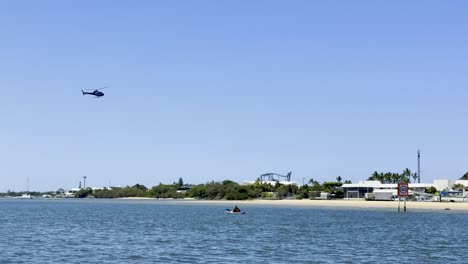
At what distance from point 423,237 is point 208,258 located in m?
32.6

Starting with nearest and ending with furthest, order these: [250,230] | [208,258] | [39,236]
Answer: [208,258], [39,236], [250,230]

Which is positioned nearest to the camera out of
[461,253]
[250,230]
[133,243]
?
[461,253]

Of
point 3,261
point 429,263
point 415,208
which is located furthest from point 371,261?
point 415,208

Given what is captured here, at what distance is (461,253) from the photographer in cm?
5562

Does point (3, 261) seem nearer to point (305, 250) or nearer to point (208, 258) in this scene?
point (208, 258)

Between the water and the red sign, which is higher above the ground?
the red sign

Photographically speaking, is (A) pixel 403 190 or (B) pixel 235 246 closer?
(B) pixel 235 246

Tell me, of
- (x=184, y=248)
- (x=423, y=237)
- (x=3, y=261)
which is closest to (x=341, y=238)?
(x=423, y=237)

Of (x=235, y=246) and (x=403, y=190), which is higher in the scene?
(x=403, y=190)

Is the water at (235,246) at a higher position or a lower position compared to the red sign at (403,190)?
lower

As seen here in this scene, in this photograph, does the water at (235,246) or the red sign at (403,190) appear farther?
the red sign at (403,190)

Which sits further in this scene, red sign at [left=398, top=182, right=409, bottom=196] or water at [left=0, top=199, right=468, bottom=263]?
red sign at [left=398, top=182, right=409, bottom=196]

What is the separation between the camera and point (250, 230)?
81.9 meters

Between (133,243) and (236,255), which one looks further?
(133,243)
